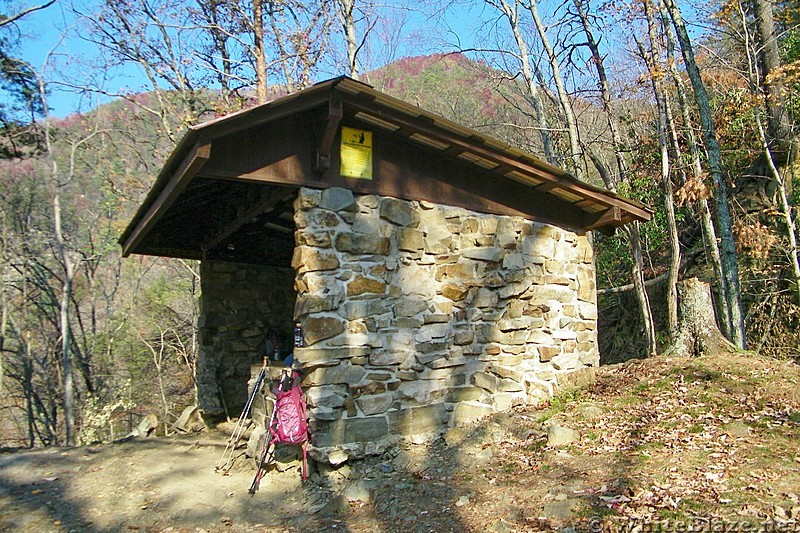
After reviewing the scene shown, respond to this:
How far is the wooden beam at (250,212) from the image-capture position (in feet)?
17.9

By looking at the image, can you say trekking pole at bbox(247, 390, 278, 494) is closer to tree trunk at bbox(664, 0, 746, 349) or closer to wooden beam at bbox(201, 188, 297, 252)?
wooden beam at bbox(201, 188, 297, 252)

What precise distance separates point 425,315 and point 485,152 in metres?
1.81

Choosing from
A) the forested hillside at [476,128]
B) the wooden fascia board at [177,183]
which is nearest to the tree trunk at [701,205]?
the forested hillside at [476,128]

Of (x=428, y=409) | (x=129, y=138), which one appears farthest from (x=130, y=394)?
(x=428, y=409)

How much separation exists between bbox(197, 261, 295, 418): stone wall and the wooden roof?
4.06ft

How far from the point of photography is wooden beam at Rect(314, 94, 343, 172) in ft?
15.6

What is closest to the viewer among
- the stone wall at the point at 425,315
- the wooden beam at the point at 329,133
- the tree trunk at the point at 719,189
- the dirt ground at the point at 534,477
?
the dirt ground at the point at 534,477

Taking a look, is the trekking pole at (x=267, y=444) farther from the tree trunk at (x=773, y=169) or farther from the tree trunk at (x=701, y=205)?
the tree trunk at (x=773, y=169)

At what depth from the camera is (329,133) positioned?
488 cm

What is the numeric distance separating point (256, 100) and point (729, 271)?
11.2 meters

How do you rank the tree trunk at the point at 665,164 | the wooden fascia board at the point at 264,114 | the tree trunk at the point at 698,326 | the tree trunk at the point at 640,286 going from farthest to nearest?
the tree trunk at the point at 640,286
the tree trunk at the point at 665,164
the tree trunk at the point at 698,326
the wooden fascia board at the point at 264,114

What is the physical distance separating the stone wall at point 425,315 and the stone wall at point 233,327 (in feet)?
12.0

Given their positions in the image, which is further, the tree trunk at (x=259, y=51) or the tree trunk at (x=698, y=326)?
the tree trunk at (x=259, y=51)

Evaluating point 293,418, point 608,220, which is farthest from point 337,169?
point 608,220
